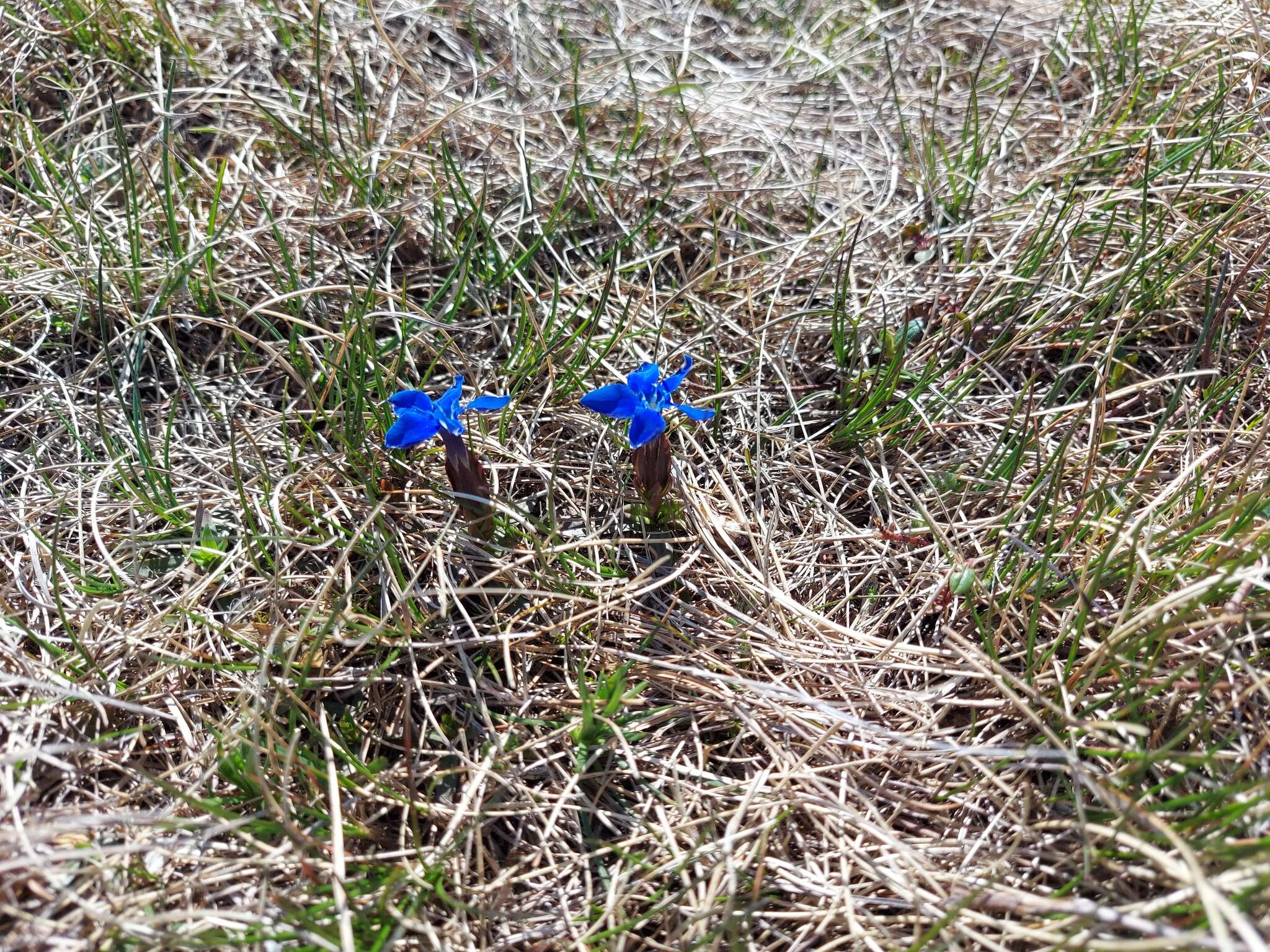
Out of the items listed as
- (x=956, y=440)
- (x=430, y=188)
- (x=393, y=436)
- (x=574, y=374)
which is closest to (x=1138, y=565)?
(x=956, y=440)

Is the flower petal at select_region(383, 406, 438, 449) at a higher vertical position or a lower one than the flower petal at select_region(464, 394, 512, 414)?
lower

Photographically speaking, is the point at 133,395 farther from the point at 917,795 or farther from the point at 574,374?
the point at 917,795

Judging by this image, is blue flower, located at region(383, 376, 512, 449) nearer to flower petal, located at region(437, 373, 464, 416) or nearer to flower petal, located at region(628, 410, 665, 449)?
flower petal, located at region(437, 373, 464, 416)

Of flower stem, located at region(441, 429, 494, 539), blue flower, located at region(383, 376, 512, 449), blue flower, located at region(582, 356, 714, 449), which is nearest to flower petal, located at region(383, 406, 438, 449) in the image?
blue flower, located at region(383, 376, 512, 449)

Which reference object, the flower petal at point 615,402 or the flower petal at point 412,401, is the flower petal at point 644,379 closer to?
the flower petal at point 615,402

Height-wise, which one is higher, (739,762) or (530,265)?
(530,265)

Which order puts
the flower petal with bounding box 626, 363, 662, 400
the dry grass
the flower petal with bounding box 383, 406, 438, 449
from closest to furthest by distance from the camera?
the dry grass → the flower petal with bounding box 383, 406, 438, 449 → the flower petal with bounding box 626, 363, 662, 400

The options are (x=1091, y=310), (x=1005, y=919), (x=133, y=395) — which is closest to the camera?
(x=1005, y=919)

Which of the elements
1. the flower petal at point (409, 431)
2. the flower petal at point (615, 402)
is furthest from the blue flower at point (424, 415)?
the flower petal at point (615, 402)
